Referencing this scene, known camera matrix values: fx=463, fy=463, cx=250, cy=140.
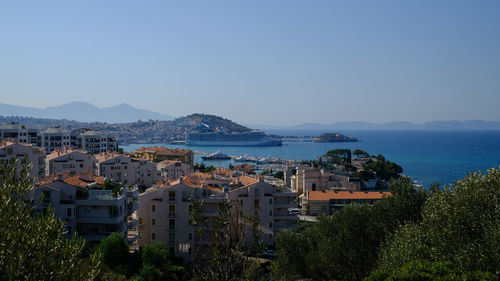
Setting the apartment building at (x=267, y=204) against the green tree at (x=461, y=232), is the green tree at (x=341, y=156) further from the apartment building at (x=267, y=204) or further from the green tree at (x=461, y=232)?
the green tree at (x=461, y=232)

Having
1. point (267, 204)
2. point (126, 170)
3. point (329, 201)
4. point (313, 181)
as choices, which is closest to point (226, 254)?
point (267, 204)

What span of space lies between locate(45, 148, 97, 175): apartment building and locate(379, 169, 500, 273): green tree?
76.5 feet

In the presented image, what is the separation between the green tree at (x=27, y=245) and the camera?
380 centimetres

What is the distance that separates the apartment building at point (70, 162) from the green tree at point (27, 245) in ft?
80.4

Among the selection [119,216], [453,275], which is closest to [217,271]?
[453,275]

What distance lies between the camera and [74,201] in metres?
13.9

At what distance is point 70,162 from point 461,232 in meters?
25.2

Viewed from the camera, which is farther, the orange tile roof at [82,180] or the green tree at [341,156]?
the green tree at [341,156]

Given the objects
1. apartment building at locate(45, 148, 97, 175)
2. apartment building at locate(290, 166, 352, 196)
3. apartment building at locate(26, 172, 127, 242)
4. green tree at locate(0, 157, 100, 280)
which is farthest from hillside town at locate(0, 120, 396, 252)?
green tree at locate(0, 157, 100, 280)

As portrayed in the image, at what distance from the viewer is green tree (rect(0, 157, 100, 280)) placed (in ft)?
12.5

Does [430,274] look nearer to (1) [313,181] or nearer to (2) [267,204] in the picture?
(2) [267,204]

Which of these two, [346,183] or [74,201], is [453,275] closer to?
[74,201]

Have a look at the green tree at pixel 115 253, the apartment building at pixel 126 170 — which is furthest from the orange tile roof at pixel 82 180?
the apartment building at pixel 126 170

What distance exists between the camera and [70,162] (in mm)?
28078
